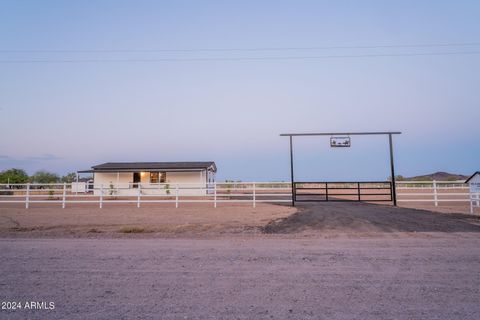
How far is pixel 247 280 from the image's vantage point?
5039mm

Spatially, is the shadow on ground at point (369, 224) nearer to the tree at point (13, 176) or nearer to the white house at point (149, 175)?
the white house at point (149, 175)

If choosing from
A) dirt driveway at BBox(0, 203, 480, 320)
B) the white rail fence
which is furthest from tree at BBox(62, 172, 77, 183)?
dirt driveway at BBox(0, 203, 480, 320)

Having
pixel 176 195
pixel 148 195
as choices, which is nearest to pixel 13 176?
pixel 148 195

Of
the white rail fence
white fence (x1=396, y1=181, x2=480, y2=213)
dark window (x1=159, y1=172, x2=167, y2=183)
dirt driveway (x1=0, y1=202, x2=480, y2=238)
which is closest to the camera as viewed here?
dirt driveway (x1=0, y1=202, x2=480, y2=238)

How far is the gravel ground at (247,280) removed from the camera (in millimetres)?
3896

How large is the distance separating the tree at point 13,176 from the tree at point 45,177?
16.6ft

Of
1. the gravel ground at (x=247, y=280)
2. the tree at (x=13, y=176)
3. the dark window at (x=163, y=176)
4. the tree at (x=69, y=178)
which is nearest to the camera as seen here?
the gravel ground at (x=247, y=280)

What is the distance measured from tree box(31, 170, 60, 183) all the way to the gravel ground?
71.1 m

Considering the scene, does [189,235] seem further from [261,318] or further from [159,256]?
[261,318]

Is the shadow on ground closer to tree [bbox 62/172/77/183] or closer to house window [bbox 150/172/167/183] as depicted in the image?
house window [bbox 150/172/167/183]

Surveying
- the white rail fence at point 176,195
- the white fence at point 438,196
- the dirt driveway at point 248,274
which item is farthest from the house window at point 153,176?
the dirt driveway at point 248,274

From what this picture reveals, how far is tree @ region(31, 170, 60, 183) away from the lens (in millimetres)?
69500

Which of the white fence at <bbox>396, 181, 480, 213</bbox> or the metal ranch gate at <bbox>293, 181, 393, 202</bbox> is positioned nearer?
the white fence at <bbox>396, 181, 480, 213</bbox>

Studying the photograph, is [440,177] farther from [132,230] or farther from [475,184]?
[132,230]
